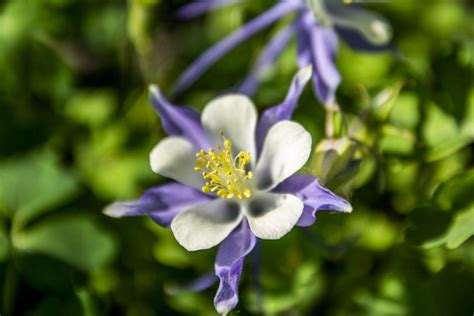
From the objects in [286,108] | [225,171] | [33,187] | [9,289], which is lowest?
[9,289]

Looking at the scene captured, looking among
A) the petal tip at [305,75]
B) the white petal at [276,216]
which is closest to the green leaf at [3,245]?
the white petal at [276,216]

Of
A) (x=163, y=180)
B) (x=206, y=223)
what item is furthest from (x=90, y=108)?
(x=206, y=223)

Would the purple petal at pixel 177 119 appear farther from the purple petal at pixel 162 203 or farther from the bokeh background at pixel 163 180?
the bokeh background at pixel 163 180

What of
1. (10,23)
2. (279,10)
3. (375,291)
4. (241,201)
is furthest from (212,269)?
(10,23)

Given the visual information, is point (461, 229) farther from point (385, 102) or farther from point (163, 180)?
point (163, 180)

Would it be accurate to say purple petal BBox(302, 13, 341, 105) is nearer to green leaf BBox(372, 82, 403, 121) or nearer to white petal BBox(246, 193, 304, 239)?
green leaf BBox(372, 82, 403, 121)

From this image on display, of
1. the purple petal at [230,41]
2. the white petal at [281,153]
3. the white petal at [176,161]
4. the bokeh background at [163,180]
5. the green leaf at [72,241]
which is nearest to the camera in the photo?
the white petal at [281,153]

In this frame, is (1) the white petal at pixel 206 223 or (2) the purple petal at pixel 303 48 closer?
(1) the white petal at pixel 206 223

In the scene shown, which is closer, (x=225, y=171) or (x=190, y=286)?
(x=225, y=171)
